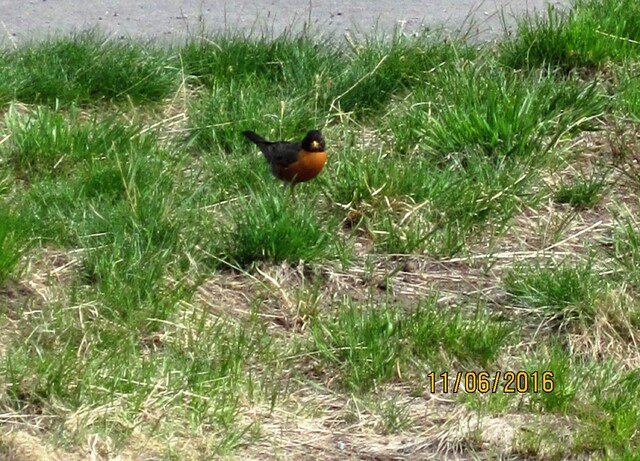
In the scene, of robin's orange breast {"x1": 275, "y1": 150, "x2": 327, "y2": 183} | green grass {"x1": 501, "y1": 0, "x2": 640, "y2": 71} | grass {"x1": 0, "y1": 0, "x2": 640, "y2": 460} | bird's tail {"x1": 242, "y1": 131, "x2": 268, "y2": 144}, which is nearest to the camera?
grass {"x1": 0, "y1": 0, "x2": 640, "y2": 460}

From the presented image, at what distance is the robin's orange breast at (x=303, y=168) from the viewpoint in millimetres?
5254

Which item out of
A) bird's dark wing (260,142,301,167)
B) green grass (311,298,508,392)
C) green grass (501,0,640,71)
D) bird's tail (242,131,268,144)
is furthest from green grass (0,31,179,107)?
green grass (311,298,508,392)

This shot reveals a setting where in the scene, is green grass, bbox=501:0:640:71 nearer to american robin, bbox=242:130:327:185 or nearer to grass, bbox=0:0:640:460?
grass, bbox=0:0:640:460

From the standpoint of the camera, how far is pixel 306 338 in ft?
14.7

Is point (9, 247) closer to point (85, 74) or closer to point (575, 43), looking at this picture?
point (85, 74)

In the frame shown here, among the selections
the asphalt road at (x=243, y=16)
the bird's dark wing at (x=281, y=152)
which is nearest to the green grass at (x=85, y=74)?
the asphalt road at (x=243, y=16)

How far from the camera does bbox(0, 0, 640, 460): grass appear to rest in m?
4.02

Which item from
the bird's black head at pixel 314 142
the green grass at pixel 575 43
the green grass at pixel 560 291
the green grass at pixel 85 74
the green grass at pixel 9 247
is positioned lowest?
the green grass at pixel 9 247

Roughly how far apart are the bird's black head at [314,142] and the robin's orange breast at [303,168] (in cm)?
2

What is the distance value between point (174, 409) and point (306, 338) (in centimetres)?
67

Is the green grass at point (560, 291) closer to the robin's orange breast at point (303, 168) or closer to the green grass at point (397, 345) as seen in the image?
the green grass at point (397, 345)

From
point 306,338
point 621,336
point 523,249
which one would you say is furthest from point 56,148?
point 621,336

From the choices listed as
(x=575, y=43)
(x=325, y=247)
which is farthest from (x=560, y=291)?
(x=575, y=43)

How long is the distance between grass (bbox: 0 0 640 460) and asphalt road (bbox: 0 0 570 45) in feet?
1.72
